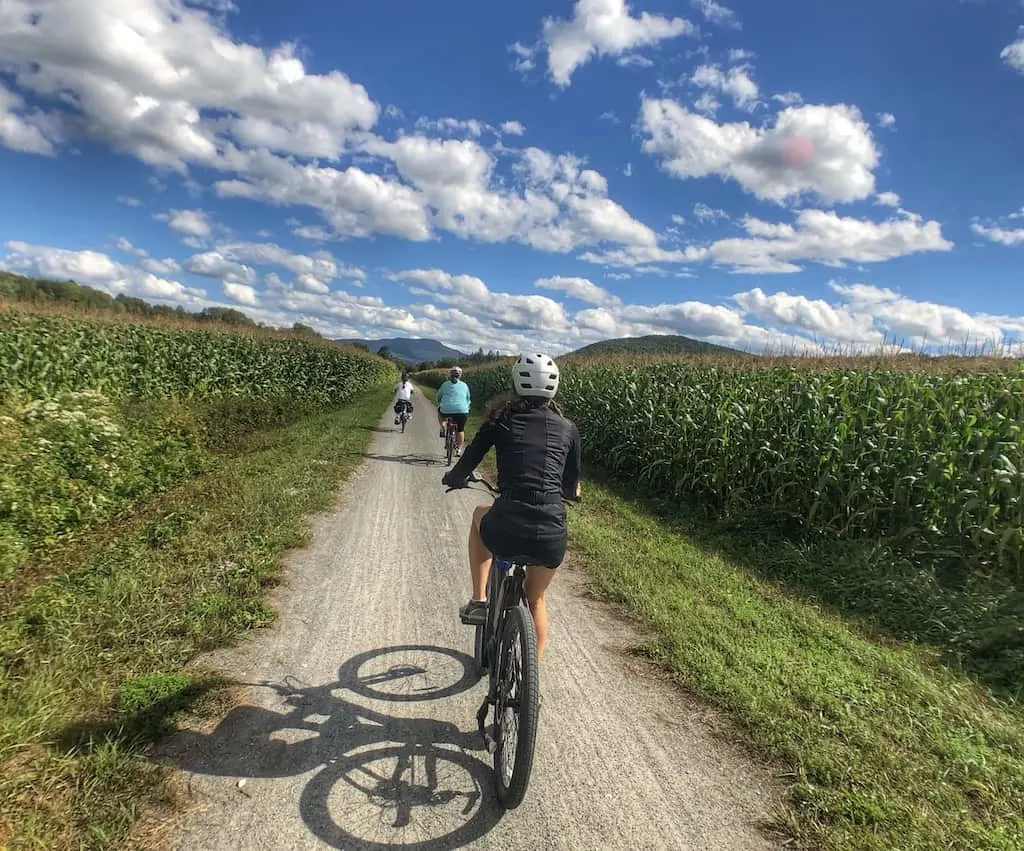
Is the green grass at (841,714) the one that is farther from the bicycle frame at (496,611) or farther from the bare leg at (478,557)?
the bare leg at (478,557)

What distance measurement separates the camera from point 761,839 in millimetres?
2768

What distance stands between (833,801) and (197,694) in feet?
12.8

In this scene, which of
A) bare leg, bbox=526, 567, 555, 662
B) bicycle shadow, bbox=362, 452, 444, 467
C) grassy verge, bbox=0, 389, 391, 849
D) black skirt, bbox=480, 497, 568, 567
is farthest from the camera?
bicycle shadow, bbox=362, 452, 444, 467

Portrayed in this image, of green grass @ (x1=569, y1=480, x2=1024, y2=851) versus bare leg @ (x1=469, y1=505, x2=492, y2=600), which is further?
bare leg @ (x1=469, y1=505, x2=492, y2=600)

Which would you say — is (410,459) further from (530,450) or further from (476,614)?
(530,450)

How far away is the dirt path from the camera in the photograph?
272cm

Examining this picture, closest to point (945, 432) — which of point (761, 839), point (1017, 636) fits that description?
point (1017, 636)

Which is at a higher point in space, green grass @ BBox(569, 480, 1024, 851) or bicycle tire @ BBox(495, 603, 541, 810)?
bicycle tire @ BBox(495, 603, 541, 810)

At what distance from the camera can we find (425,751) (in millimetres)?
3268

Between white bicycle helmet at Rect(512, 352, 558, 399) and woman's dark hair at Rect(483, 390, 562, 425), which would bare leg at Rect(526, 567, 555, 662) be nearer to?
woman's dark hair at Rect(483, 390, 562, 425)

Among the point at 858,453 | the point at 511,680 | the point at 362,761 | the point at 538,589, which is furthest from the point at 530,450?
the point at 858,453

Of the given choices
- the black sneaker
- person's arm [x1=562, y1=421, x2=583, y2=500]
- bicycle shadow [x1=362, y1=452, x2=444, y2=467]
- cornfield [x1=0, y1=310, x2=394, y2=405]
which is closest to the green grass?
the black sneaker

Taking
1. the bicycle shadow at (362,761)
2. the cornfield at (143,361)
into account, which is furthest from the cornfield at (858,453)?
the cornfield at (143,361)

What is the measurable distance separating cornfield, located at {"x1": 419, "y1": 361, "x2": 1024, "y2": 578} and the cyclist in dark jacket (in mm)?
5393
